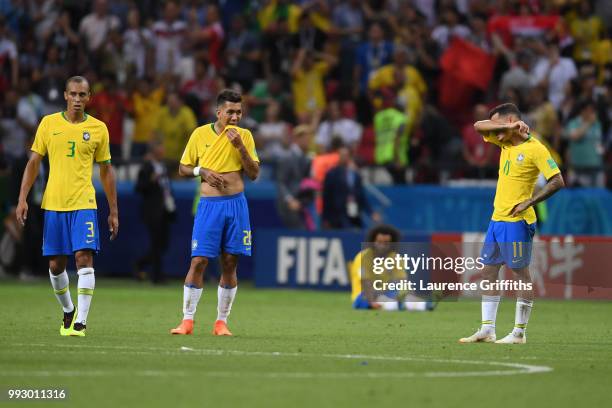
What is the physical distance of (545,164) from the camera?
13.5 m

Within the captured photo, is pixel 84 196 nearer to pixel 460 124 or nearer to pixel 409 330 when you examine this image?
pixel 409 330

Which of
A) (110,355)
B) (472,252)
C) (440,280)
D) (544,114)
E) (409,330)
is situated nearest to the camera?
(110,355)

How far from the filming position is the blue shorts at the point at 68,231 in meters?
13.4

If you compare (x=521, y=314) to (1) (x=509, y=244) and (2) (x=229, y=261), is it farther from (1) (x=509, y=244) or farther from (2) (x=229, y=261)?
(2) (x=229, y=261)

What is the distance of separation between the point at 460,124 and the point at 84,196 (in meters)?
13.7

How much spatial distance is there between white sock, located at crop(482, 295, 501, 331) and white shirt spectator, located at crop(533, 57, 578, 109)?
11.8 metres

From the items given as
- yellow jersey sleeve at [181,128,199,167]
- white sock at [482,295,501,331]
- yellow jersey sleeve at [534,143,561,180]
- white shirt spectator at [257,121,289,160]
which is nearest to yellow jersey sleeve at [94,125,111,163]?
yellow jersey sleeve at [181,128,199,167]

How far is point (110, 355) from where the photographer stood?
11609 millimetres

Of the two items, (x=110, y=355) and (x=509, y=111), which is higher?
(x=509, y=111)

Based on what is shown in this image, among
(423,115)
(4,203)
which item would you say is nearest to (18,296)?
(4,203)

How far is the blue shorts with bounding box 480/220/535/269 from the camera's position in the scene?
13516 millimetres

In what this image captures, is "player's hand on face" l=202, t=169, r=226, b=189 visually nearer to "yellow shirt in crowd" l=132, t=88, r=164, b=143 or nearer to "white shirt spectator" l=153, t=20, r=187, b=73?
"yellow shirt in crowd" l=132, t=88, r=164, b=143

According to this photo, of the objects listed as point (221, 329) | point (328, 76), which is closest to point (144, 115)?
point (328, 76)

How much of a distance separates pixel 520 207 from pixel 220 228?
2.94 meters
